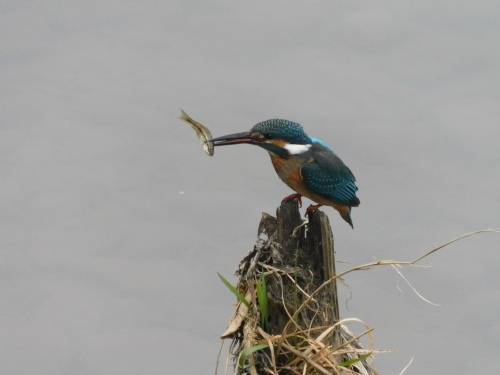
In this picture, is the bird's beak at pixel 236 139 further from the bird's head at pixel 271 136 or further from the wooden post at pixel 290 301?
the wooden post at pixel 290 301

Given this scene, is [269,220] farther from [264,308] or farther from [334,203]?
[334,203]

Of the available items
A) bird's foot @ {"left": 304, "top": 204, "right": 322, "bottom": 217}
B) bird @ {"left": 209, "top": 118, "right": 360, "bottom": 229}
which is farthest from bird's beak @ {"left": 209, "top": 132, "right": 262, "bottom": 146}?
bird's foot @ {"left": 304, "top": 204, "right": 322, "bottom": 217}

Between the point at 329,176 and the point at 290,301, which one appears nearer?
the point at 290,301

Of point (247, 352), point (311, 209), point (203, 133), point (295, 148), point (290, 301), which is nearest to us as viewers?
point (247, 352)

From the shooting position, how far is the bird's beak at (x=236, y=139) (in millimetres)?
4426

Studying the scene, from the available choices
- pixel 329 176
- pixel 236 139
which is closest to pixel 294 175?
pixel 329 176

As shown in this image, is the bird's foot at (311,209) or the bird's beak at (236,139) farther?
the bird's beak at (236,139)

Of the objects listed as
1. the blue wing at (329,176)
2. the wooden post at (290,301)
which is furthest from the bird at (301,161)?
the wooden post at (290,301)

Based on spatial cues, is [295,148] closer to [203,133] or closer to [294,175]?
[294,175]

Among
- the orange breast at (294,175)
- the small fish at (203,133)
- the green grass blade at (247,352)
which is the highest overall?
the small fish at (203,133)

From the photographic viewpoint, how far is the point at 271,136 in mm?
4434

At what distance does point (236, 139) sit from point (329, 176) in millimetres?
597

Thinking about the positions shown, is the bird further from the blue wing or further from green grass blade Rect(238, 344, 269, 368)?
green grass blade Rect(238, 344, 269, 368)

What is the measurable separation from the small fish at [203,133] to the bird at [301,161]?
5cm
